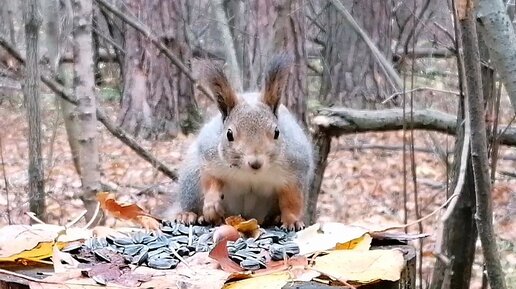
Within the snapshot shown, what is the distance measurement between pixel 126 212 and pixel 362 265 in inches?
33.9

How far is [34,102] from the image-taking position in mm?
3205

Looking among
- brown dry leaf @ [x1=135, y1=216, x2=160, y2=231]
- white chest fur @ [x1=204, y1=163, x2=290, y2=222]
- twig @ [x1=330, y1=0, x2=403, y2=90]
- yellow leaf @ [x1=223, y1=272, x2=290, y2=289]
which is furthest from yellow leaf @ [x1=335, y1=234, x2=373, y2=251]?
twig @ [x1=330, y1=0, x2=403, y2=90]

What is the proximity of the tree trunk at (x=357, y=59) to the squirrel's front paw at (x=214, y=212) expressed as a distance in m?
5.40

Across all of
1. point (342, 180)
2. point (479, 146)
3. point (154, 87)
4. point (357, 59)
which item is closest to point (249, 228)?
point (479, 146)

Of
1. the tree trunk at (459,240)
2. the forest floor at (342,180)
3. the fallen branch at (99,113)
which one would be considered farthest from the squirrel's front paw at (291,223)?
the forest floor at (342,180)

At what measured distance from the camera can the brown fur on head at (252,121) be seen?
7.13ft

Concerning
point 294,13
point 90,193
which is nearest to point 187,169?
point 90,193

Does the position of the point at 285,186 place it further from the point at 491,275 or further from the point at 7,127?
the point at 7,127

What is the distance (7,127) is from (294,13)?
4075 mm

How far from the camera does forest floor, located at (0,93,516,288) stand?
15.4 ft

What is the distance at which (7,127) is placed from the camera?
709 cm

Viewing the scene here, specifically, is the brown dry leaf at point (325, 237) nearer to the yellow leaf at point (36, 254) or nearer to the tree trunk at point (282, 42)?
the yellow leaf at point (36, 254)

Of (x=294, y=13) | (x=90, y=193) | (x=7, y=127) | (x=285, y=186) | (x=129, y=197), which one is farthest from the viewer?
(x=7, y=127)

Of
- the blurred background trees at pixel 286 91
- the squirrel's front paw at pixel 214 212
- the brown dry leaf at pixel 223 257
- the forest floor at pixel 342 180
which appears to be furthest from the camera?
the forest floor at pixel 342 180
